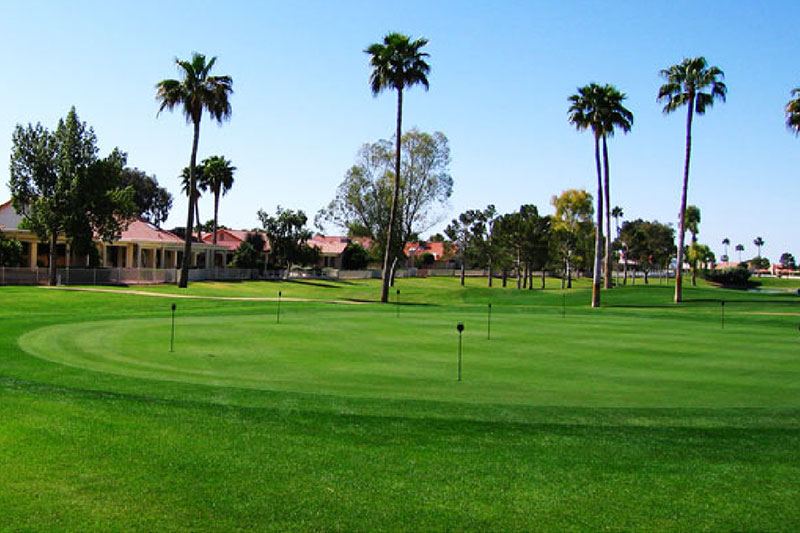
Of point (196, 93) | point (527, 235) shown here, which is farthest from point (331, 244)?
A: point (196, 93)

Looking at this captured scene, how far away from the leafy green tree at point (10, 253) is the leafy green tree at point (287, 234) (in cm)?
3264

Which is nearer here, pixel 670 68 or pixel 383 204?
pixel 670 68

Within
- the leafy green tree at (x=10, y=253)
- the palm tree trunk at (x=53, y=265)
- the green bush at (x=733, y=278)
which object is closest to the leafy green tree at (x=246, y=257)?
the leafy green tree at (x=10, y=253)

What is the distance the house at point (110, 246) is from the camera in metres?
62.4

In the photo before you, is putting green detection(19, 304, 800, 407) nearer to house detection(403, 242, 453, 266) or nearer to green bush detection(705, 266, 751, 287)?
green bush detection(705, 266, 751, 287)

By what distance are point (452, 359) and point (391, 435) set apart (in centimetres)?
817

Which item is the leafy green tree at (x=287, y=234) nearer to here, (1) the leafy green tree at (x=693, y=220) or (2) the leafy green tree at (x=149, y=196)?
(2) the leafy green tree at (x=149, y=196)

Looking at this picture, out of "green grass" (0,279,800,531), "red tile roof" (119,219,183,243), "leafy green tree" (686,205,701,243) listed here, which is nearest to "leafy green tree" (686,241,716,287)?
"leafy green tree" (686,205,701,243)

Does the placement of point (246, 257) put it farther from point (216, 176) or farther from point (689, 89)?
point (689, 89)

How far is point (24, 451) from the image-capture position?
7.99 meters

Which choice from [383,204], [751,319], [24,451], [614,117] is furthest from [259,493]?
[383,204]

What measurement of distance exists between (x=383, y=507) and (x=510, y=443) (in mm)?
3118

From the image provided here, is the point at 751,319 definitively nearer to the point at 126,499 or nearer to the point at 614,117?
the point at 614,117

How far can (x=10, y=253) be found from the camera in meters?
54.6
